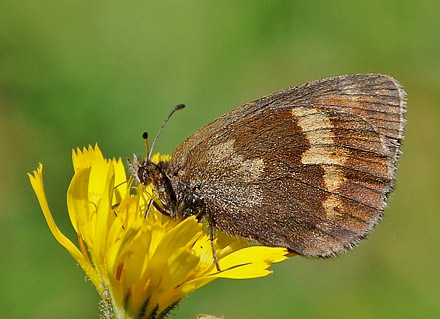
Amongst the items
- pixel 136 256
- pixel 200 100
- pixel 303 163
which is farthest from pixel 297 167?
pixel 200 100

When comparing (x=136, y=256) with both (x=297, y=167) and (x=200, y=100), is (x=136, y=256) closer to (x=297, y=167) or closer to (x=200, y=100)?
(x=297, y=167)

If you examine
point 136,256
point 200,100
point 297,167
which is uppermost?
point 200,100

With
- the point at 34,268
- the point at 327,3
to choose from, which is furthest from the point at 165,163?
the point at 327,3

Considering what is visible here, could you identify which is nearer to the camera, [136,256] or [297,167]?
[136,256]

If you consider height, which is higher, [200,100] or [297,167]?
[200,100]

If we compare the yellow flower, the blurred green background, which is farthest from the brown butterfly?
the blurred green background

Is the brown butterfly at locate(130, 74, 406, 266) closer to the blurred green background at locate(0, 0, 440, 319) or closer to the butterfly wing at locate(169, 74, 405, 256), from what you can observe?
the butterfly wing at locate(169, 74, 405, 256)

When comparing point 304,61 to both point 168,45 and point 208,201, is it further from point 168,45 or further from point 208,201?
point 208,201
